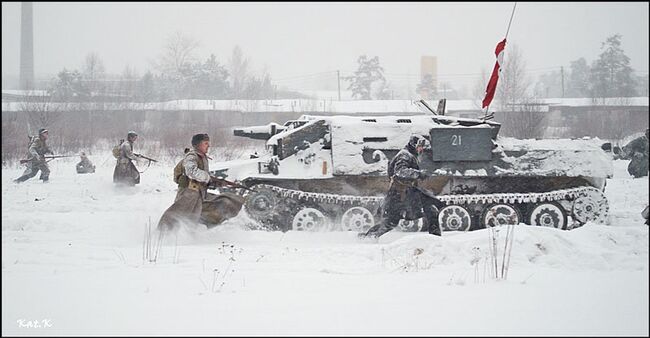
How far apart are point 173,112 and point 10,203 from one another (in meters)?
22.8

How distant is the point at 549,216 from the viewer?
9219mm

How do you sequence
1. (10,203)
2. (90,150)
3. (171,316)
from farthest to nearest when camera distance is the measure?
(90,150)
(10,203)
(171,316)

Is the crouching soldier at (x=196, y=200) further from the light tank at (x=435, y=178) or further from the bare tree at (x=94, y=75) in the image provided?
the bare tree at (x=94, y=75)

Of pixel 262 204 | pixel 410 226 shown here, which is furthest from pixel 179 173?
pixel 410 226

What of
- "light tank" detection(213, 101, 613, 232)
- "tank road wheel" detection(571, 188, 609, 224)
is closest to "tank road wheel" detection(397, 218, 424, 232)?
"light tank" detection(213, 101, 613, 232)

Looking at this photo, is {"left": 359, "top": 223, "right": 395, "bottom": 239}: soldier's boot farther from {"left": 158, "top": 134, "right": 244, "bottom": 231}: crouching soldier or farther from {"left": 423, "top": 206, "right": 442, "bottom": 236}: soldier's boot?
{"left": 158, "top": 134, "right": 244, "bottom": 231}: crouching soldier

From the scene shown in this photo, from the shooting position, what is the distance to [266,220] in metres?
9.15

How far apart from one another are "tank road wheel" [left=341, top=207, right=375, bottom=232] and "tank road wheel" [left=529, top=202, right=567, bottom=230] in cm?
283

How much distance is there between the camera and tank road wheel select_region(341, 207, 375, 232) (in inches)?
362

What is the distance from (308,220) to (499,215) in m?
3.30

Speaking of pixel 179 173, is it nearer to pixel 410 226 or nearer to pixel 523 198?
pixel 410 226

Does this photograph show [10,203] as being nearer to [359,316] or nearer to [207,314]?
[207,314]

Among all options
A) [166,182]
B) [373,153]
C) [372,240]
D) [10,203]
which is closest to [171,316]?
[372,240]

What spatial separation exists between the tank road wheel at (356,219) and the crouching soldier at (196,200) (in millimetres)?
2053
